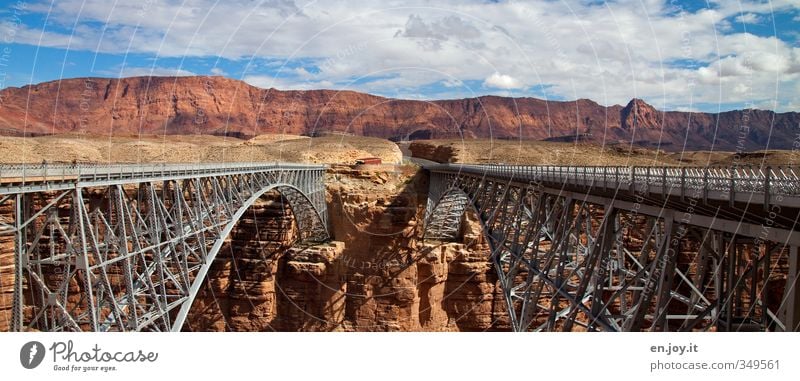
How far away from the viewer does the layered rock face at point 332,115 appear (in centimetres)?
11950

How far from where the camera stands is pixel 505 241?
87.4 feet

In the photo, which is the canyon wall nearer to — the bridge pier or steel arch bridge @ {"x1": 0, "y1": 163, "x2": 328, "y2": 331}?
steel arch bridge @ {"x1": 0, "y1": 163, "x2": 328, "y2": 331}

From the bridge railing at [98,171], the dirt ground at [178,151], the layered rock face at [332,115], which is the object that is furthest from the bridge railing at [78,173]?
the layered rock face at [332,115]

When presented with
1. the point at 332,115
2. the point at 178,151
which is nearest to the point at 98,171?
the point at 178,151

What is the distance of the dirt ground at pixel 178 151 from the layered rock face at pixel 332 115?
5087 centimetres

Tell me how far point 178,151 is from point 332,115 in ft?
301

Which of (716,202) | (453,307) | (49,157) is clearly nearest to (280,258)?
(453,307)

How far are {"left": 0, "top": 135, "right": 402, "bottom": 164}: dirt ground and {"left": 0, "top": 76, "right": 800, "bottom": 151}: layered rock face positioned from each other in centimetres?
5087

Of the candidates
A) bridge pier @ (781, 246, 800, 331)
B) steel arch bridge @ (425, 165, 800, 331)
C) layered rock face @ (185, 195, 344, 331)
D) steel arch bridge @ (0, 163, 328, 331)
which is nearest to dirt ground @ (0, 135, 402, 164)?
layered rock face @ (185, 195, 344, 331)

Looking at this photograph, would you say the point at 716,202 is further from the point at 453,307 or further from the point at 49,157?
the point at 49,157

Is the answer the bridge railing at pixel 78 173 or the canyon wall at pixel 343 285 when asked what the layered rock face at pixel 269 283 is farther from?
the bridge railing at pixel 78 173

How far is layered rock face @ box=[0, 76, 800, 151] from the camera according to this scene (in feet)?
392

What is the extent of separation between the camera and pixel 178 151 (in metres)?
64.2

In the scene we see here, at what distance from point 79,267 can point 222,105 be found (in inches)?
5148
